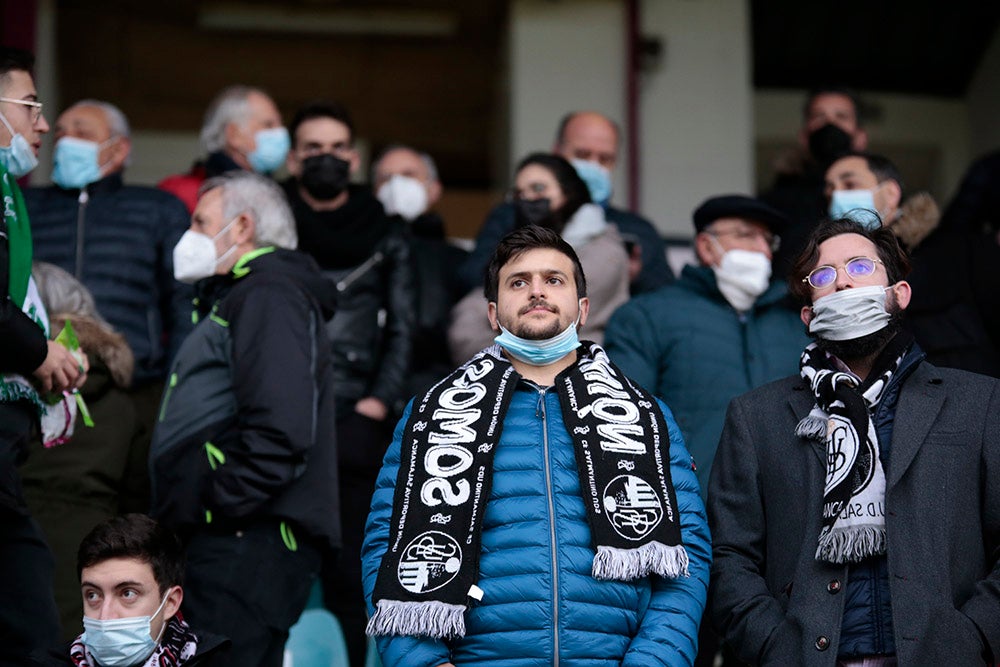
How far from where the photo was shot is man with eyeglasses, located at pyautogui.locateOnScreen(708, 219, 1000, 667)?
14.9 feet

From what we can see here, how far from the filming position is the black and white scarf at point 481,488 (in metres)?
4.52

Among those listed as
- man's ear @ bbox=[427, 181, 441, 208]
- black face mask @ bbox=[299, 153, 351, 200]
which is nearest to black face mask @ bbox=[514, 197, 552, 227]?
black face mask @ bbox=[299, 153, 351, 200]

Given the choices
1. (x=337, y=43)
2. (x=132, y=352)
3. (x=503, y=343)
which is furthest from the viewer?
(x=337, y=43)

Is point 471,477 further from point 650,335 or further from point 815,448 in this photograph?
point 650,335

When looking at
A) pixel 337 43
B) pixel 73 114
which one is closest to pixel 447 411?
pixel 73 114

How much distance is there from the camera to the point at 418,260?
7637 millimetres

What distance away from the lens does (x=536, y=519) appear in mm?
4609

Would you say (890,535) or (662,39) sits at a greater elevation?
(662,39)

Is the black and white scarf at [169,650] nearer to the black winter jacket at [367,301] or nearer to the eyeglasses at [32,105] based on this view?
the eyeglasses at [32,105]

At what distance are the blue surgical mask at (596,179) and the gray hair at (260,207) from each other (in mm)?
2039

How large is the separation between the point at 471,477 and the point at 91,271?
284 cm

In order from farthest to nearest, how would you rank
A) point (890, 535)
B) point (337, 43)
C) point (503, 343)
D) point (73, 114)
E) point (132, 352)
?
1. point (337, 43)
2. point (73, 114)
3. point (132, 352)
4. point (503, 343)
5. point (890, 535)

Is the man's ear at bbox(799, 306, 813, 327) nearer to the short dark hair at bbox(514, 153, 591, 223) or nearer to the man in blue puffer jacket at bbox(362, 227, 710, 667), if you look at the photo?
the man in blue puffer jacket at bbox(362, 227, 710, 667)

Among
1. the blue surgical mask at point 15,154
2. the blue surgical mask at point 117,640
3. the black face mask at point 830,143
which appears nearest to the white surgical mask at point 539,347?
the blue surgical mask at point 117,640
